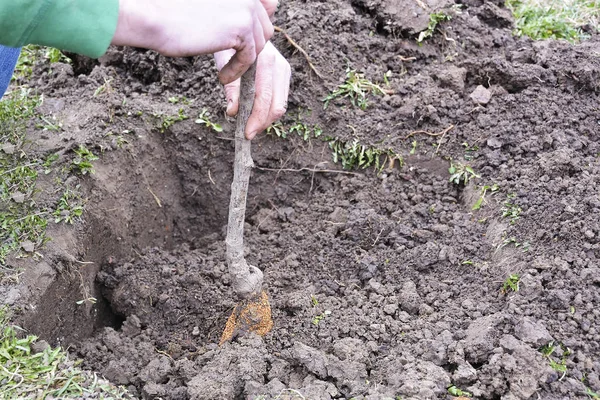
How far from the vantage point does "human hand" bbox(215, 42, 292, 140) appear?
245 centimetres

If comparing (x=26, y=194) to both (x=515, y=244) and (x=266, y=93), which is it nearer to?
(x=266, y=93)

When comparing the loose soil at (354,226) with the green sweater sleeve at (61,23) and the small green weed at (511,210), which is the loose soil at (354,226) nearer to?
the small green weed at (511,210)

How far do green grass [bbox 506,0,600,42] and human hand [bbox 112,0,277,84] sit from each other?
2.41 metres

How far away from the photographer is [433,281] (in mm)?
2734

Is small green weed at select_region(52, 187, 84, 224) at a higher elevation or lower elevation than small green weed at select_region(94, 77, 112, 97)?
lower

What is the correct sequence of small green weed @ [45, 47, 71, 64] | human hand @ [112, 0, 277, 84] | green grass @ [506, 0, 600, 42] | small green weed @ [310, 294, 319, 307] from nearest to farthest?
human hand @ [112, 0, 277, 84]
small green weed @ [310, 294, 319, 307]
small green weed @ [45, 47, 71, 64]
green grass @ [506, 0, 600, 42]

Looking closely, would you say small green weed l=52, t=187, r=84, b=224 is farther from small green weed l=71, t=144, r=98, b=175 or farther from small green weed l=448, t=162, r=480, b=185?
small green weed l=448, t=162, r=480, b=185

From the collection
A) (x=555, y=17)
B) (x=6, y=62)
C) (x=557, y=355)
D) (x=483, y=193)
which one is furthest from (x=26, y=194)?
(x=555, y=17)

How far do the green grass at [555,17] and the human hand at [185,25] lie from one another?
2409mm

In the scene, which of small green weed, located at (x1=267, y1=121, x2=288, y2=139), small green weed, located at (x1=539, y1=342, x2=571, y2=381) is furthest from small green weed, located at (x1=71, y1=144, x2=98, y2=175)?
small green weed, located at (x1=539, y1=342, x2=571, y2=381)

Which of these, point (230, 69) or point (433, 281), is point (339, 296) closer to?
point (433, 281)

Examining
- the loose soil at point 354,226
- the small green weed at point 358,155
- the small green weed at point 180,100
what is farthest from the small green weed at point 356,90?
the small green weed at point 180,100

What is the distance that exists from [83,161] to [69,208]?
262mm

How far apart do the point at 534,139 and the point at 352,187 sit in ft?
2.93
